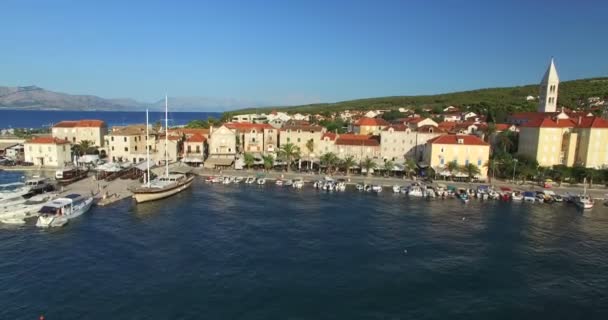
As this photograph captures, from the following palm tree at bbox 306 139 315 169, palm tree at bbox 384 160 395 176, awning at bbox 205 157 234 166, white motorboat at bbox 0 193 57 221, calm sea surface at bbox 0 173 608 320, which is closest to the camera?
calm sea surface at bbox 0 173 608 320

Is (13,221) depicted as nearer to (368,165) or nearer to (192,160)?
(192,160)

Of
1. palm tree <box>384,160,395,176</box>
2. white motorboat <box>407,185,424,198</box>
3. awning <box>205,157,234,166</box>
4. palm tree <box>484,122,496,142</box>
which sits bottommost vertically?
white motorboat <box>407,185,424,198</box>

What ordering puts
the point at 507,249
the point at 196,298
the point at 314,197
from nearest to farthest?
1. the point at 196,298
2. the point at 507,249
3. the point at 314,197

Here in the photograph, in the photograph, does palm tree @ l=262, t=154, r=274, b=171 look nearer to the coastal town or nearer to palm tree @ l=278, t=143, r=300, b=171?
the coastal town

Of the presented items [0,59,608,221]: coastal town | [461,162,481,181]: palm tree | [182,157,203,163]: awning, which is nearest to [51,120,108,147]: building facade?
[0,59,608,221]: coastal town

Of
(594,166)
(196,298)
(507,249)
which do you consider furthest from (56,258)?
(594,166)

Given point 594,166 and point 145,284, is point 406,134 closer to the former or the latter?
point 594,166
